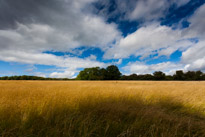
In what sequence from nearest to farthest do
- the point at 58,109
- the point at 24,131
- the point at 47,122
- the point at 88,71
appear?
the point at 24,131 → the point at 47,122 → the point at 58,109 → the point at 88,71

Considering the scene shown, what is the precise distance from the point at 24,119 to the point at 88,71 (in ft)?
209

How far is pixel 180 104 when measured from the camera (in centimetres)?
430

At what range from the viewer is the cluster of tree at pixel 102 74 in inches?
2288

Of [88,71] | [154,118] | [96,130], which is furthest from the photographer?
[88,71]

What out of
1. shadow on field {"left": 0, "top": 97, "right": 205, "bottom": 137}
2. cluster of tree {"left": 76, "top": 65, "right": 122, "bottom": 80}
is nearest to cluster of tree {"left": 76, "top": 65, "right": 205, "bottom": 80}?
cluster of tree {"left": 76, "top": 65, "right": 122, "bottom": 80}

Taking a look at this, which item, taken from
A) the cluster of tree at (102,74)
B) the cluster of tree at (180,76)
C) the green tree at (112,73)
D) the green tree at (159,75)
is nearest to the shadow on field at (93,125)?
the cluster of tree at (102,74)

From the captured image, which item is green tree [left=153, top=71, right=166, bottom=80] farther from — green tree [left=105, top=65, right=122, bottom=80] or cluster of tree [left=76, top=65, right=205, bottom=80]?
green tree [left=105, top=65, right=122, bottom=80]

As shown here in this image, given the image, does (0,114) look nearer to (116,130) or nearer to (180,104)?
(116,130)

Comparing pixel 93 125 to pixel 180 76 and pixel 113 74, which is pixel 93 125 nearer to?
pixel 113 74

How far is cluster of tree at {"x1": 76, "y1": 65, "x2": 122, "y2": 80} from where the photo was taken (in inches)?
2288

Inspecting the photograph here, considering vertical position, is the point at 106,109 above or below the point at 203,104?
above

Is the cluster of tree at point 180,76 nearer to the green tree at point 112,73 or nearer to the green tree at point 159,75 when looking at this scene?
the green tree at point 159,75

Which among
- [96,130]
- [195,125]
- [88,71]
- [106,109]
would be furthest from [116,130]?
[88,71]

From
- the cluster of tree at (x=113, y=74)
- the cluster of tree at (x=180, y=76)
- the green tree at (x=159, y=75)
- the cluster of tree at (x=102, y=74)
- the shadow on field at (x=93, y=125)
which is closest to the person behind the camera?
the shadow on field at (x=93, y=125)
